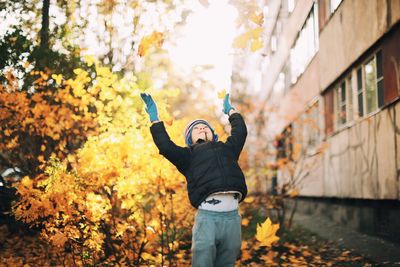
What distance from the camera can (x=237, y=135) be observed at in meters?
4.36

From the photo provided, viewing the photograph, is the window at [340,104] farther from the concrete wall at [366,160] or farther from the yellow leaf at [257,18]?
the yellow leaf at [257,18]

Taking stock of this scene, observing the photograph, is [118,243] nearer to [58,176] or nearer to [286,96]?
[58,176]

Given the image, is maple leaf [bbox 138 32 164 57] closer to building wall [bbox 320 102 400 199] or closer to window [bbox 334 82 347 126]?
building wall [bbox 320 102 400 199]

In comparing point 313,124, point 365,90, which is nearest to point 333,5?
point 365,90

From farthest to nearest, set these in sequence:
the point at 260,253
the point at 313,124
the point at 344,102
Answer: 1. the point at 313,124
2. the point at 344,102
3. the point at 260,253

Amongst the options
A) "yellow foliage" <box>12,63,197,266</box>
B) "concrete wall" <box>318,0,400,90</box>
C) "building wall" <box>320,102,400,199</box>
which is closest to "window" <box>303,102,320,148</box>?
"concrete wall" <box>318,0,400,90</box>

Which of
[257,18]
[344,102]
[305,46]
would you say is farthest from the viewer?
[305,46]

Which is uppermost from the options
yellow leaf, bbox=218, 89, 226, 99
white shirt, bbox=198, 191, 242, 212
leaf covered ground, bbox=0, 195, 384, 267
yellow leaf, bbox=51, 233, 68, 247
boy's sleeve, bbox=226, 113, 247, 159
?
yellow leaf, bbox=218, 89, 226, 99

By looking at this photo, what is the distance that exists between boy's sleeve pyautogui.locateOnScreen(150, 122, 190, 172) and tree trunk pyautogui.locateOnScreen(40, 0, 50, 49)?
581 centimetres

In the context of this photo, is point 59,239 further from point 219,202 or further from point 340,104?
point 340,104

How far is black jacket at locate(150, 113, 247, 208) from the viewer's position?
12.9 feet

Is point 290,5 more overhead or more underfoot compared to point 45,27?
more overhead

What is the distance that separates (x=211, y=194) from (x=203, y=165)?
264mm

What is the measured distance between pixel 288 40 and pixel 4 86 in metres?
14.9
